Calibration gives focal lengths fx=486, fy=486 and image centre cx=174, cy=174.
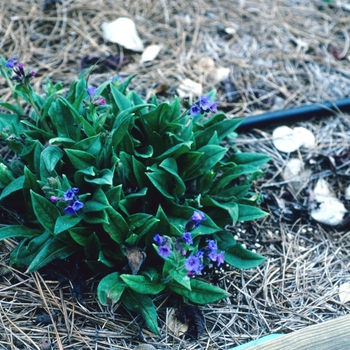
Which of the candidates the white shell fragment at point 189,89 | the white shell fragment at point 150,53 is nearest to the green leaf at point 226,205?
the white shell fragment at point 189,89

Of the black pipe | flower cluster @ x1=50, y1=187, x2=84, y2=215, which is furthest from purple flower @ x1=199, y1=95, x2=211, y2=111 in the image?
the black pipe

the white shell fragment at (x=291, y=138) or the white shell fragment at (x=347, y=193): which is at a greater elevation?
the white shell fragment at (x=291, y=138)

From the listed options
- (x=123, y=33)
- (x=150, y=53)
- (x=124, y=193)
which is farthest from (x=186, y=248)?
(x=123, y=33)

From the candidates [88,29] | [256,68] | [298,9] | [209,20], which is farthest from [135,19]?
[298,9]

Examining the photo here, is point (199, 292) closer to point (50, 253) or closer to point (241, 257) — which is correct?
point (241, 257)

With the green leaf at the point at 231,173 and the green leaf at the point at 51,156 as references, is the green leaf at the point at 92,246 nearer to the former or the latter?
the green leaf at the point at 51,156

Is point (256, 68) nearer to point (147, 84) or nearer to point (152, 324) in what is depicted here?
point (147, 84)

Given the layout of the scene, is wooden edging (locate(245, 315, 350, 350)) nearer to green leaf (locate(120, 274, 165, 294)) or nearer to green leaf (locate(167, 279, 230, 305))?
green leaf (locate(167, 279, 230, 305))
